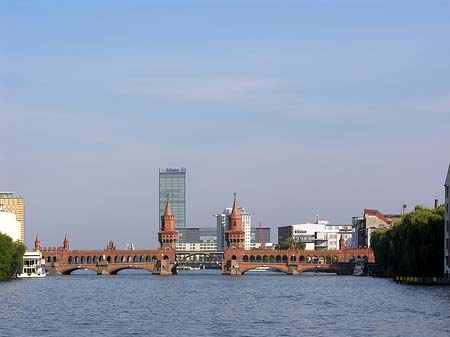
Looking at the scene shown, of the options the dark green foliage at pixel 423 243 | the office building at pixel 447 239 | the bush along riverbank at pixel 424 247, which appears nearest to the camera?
the office building at pixel 447 239

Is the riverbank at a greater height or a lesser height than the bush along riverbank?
lesser

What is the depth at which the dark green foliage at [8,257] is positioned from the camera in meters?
160

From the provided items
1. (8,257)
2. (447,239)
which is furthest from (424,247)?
(8,257)

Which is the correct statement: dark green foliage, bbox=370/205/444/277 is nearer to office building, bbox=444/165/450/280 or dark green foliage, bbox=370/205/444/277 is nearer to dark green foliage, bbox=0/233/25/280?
office building, bbox=444/165/450/280

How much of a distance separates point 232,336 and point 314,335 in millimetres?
5450

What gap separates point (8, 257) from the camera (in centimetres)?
16138

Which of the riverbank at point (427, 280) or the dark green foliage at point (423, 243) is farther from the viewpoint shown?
the dark green foliage at point (423, 243)

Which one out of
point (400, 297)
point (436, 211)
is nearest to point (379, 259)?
point (436, 211)

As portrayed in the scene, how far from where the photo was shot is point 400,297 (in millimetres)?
109250

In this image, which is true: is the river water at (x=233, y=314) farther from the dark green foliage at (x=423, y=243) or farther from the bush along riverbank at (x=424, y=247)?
the dark green foliage at (x=423, y=243)

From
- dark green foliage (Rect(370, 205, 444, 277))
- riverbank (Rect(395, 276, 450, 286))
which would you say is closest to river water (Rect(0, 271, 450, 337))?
riverbank (Rect(395, 276, 450, 286))

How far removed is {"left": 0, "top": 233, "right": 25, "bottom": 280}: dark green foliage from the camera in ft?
524

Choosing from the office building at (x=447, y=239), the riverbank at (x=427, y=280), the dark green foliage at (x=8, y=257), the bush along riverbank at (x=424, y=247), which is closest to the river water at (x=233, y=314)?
the riverbank at (x=427, y=280)

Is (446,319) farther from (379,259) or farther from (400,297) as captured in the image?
(379,259)
